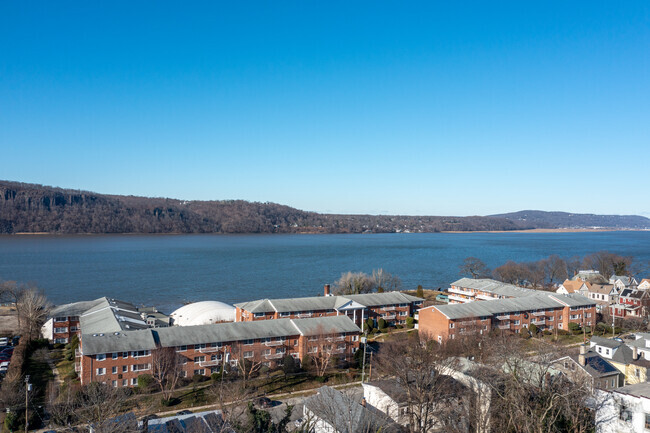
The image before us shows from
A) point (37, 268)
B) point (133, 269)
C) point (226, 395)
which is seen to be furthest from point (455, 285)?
point (37, 268)

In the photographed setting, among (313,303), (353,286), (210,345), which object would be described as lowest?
(353,286)

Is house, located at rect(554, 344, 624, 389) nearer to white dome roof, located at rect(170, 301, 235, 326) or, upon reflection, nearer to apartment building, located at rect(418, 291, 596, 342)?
apartment building, located at rect(418, 291, 596, 342)

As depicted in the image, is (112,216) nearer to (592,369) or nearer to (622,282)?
(622,282)

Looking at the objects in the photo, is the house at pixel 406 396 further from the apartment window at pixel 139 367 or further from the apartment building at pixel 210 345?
the apartment window at pixel 139 367

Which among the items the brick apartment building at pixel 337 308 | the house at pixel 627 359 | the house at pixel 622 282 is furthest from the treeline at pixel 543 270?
the house at pixel 627 359

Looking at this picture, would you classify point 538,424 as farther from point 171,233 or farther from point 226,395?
point 171,233

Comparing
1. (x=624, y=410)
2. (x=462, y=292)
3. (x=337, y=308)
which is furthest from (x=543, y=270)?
(x=624, y=410)
